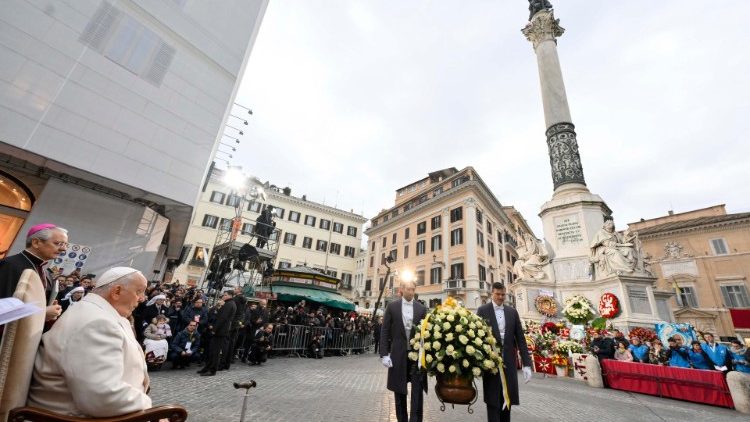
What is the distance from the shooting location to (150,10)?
1266 cm

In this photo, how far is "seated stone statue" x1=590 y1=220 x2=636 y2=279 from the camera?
10.6m

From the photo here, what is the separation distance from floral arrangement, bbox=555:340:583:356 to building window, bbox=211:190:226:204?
38.7 meters

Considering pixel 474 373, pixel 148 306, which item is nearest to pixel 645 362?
pixel 474 373

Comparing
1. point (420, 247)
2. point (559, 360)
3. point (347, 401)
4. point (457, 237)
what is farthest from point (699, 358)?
point (420, 247)

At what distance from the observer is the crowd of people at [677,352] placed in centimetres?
718

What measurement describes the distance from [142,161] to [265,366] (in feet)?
28.7

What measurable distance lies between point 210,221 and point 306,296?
25.5 metres

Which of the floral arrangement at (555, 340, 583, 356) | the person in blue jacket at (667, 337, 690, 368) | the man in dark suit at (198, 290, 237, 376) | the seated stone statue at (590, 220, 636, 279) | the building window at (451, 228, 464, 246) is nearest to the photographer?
the man in dark suit at (198, 290, 237, 376)

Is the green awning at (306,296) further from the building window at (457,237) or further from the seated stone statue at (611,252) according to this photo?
the building window at (457,237)

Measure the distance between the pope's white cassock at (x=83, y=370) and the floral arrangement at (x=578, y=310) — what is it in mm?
12702

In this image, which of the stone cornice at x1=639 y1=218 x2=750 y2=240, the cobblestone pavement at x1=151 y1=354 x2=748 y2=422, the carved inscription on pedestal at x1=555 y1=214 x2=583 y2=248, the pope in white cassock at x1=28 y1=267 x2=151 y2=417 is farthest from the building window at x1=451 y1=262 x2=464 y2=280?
the pope in white cassock at x1=28 y1=267 x2=151 y2=417

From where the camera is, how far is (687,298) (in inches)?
1214

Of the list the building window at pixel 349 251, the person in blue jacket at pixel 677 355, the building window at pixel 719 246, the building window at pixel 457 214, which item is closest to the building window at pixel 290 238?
the building window at pixel 349 251

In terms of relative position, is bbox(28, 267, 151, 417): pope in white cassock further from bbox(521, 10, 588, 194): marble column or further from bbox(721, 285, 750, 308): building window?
bbox(721, 285, 750, 308): building window
